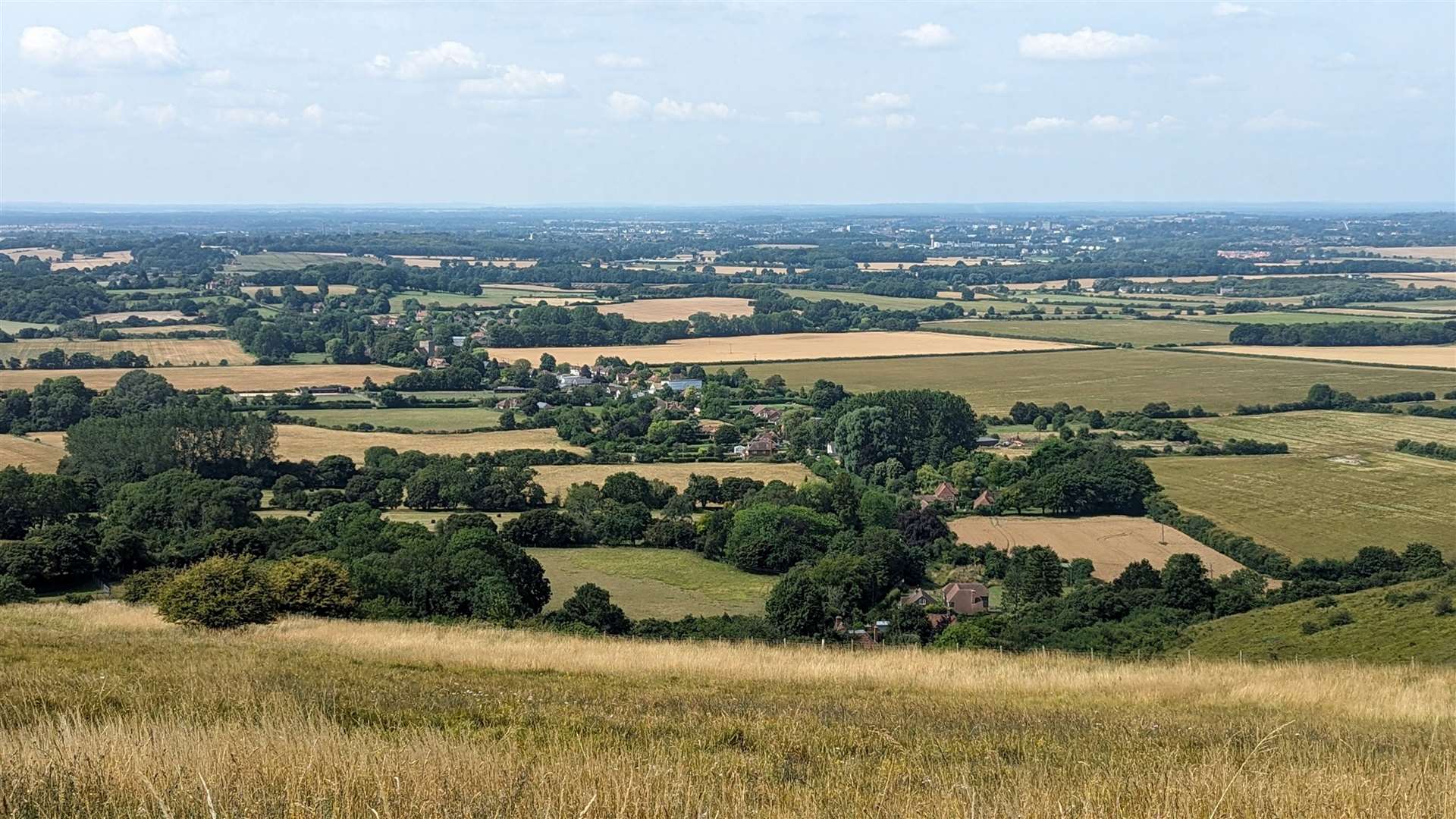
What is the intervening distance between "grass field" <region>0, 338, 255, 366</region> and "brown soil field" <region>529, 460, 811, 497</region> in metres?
47.1

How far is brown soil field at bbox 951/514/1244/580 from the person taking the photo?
136 ft

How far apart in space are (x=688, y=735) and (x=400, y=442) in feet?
189

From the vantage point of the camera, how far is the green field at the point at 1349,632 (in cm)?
2106

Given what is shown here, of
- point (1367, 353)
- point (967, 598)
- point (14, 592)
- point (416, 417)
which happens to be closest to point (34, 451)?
point (416, 417)

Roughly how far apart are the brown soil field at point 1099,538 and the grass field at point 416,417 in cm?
3150

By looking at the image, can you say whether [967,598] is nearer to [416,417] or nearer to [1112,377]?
[416,417]

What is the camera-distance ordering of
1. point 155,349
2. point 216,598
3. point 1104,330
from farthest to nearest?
point 1104,330, point 155,349, point 216,598

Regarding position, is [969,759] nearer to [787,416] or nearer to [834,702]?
[834,702]

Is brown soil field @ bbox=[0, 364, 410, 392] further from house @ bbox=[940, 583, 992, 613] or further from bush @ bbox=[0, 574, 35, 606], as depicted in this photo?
house @ bbox=[940, 583, 992, 613]

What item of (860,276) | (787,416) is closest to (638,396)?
(787,416)

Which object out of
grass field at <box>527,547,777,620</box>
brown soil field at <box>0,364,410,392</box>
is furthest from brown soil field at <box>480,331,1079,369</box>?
grass field at <box>527,547,777,620</box>

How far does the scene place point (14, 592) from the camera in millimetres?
30781

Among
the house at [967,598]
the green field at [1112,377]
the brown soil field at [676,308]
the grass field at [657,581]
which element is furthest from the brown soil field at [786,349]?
the house at [967,598]

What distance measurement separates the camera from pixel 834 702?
11.2 meters
